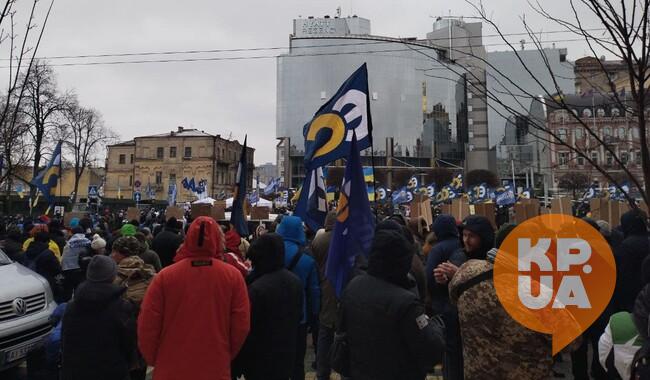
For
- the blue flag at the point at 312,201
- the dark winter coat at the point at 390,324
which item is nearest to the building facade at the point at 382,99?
the blue flag at the point at 312,201

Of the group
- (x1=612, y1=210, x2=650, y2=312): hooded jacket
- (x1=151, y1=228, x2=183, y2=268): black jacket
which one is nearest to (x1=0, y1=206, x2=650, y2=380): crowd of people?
(x1=612, y1=210, x2=650, y2=312): hooded jacket

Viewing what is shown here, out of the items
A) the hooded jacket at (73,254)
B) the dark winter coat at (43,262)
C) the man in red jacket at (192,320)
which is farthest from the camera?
the hooded jacket at (73,254)

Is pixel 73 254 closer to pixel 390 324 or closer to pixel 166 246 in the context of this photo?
pixel 166 246

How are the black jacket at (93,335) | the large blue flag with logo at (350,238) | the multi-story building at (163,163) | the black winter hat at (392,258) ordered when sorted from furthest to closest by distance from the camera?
the multi-story building at (163,163) → the large blue flag with logo at (350,238) → the black jacket at (93,335) → the black winter hat at (392,258)

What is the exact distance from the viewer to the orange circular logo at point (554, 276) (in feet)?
8.77

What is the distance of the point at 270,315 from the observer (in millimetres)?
3461

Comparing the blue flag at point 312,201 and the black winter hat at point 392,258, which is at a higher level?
the blue flag at point 312,201

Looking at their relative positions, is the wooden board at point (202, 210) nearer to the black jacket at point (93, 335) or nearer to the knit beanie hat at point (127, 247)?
the knit beanie hat at point (127, 247)

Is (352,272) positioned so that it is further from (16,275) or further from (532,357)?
(16,275)

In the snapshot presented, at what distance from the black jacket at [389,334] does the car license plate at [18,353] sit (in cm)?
434

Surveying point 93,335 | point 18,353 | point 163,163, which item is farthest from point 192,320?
point 163,163

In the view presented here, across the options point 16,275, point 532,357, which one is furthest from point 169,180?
point 532,357

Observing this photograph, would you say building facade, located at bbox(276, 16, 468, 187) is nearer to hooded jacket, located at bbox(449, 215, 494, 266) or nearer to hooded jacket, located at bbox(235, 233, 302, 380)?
hooded jacket, located at bbox(235, 233, 302, 380)

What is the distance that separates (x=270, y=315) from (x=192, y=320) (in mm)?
708
